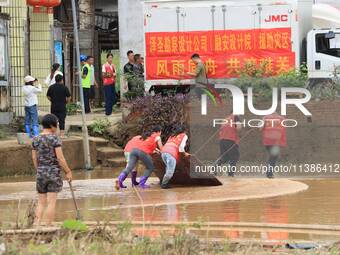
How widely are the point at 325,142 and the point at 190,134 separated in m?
3.17

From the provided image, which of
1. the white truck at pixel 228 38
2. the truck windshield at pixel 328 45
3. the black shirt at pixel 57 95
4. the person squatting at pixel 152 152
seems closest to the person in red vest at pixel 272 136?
the person squatting at pixel 152 152

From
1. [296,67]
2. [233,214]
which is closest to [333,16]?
[296,67]

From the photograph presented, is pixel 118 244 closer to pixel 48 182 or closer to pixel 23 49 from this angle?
pixel 48 182

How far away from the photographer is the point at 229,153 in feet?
56.6

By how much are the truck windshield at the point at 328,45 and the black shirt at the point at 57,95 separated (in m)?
7.96

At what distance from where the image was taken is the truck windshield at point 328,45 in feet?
77.5

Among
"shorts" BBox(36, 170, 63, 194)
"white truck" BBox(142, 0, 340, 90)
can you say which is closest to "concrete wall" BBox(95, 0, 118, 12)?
"white truck" BBox(142, 0, 340, 90)

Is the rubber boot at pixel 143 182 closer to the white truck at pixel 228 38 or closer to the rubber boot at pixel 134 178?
the rubber boot at pixel 134 178

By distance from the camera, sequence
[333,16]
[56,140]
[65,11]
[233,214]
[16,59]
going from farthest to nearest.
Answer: [65,11] → [333,16] → [16,59] → [233,214] → [56,140]

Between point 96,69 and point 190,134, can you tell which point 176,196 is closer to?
point 190,134

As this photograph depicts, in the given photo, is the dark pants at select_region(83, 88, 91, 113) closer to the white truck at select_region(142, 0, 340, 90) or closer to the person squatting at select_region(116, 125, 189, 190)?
the white truck at select_region(142, 0, 340, 90)

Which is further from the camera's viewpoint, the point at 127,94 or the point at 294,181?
the point at 127,94

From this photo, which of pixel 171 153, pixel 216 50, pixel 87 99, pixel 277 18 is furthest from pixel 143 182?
pixel 87 99

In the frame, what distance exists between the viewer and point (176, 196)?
13.8m
